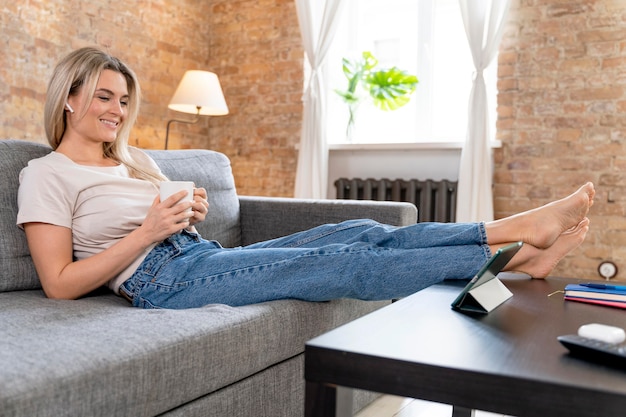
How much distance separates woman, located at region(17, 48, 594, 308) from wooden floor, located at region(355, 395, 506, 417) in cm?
58

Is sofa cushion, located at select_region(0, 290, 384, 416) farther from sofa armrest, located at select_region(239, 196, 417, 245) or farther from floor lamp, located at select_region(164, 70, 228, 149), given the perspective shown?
floor lamp, located at select_region(164, 70, 228, 149)

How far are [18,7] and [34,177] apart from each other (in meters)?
2.50

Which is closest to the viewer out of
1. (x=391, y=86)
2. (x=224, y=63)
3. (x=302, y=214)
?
(x=302, y=214)

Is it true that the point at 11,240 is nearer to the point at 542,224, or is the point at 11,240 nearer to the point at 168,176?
the point at 168,176

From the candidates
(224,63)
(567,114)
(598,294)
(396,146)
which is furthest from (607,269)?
(224,63)

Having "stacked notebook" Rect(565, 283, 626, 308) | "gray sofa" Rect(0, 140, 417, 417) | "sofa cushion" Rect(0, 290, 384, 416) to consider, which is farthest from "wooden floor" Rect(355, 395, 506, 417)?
"stacked notebook" Rect(565, 283, 626, 308)

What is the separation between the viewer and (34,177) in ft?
5.26

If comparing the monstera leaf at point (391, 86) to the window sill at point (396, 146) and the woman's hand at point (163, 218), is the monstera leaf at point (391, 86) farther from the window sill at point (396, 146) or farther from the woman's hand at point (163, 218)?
the woman's hand at point (163, 218)

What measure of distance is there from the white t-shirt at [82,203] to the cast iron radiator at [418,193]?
2.57 metres

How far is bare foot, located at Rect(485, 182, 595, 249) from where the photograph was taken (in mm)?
1503

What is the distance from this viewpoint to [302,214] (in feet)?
8.14

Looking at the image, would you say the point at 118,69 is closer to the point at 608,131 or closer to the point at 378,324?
the point at 378,324

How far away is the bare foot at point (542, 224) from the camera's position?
1503mm

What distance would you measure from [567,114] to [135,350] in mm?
3198
